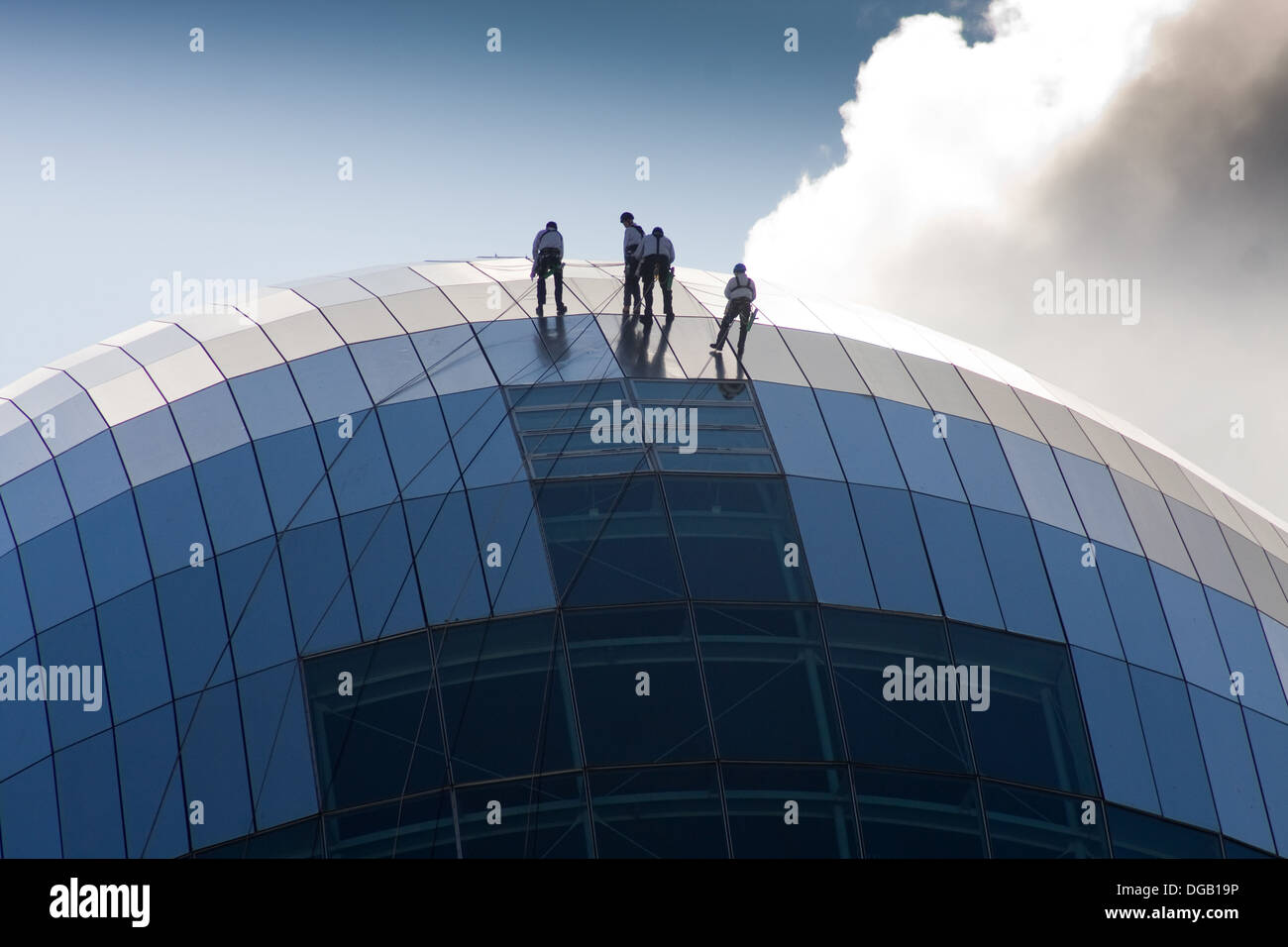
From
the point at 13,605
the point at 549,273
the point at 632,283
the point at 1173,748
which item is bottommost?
the point at 1173,748

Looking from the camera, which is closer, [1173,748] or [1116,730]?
[1116,730]

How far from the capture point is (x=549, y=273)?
106 feet

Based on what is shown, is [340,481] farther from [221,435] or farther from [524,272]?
[524,272]

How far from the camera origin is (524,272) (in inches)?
1395

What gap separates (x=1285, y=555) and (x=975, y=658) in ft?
47.6

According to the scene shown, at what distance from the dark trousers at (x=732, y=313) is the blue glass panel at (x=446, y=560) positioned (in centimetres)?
898

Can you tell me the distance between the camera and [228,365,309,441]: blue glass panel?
1108 inches

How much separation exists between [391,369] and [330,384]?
5.36 ft

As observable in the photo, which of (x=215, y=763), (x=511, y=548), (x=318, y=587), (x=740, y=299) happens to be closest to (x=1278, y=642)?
(x=740, y=299)

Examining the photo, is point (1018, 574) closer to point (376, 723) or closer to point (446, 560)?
point (446, 560)

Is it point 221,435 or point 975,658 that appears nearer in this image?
point 975,658

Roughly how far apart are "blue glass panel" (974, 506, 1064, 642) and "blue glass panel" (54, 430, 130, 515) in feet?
69.5

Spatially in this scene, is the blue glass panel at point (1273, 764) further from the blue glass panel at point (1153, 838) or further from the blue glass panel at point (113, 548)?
the blue glass panel at point (113, 548)
